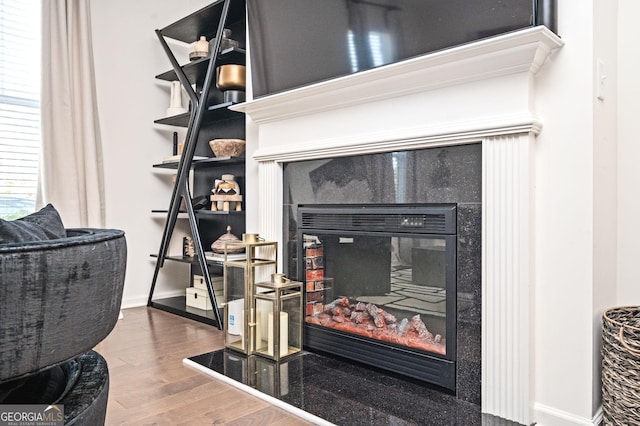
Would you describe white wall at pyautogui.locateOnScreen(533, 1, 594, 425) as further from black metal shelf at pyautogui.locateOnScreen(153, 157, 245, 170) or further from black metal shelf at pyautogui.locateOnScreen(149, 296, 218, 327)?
black metal shelf at pyautogui.locateOnScreen(149, 296, 218, 327)

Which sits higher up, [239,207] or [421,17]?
[421,17]

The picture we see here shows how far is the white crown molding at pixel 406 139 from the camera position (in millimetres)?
1562

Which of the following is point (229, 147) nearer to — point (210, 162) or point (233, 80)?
point (210, 162)

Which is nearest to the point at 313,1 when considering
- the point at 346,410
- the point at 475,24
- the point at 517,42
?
the point at 475,24

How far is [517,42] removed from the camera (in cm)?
147

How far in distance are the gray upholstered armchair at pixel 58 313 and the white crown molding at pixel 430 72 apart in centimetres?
130

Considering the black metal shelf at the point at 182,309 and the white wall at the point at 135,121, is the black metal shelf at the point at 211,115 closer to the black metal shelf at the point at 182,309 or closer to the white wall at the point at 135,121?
the white wall at the point at 135,121

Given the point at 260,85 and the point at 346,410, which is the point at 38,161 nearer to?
the point at 260,85

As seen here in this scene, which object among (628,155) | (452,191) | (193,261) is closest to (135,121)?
(193,261)

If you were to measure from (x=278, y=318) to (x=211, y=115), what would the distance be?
5.84 feet

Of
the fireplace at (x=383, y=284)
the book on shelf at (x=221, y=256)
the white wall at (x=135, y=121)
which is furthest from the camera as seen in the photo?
the white wall at (x=135, y=121)

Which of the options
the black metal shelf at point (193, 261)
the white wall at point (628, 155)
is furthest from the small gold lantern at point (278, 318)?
the white wall at point (628, 155)

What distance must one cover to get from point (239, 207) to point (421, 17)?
1878 millimetres

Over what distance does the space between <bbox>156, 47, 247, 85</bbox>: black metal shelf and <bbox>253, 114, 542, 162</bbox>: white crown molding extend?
90cm
